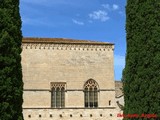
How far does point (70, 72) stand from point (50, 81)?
157 cm

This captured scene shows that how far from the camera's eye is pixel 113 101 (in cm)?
2934

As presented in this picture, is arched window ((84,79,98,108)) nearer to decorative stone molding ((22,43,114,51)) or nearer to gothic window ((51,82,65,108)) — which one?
gothic window ((51,82,65,108))

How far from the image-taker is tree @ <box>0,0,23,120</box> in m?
13.6

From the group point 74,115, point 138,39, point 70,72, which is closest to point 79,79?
point 70,72

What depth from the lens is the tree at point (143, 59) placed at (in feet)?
50.5

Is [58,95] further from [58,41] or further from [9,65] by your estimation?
[9,65]

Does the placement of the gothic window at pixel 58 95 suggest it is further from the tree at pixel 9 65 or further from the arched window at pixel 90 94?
the tree at pixel 9 65

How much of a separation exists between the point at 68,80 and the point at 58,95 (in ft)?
4.16

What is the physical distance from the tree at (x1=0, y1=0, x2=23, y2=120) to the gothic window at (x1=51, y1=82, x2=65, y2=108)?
14.1 m

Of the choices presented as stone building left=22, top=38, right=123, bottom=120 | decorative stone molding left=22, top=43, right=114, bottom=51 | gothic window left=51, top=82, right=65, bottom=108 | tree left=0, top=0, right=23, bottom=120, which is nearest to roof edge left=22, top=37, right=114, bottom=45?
stone building left=22, top=38, right=123, bottom=120

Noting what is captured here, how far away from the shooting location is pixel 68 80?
28.7 m

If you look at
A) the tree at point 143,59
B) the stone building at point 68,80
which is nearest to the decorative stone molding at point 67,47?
the stone building at point 68,80

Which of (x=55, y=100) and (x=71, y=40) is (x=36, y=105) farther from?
(x=71, y=40)

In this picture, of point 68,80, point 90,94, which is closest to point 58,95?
point 68,80
